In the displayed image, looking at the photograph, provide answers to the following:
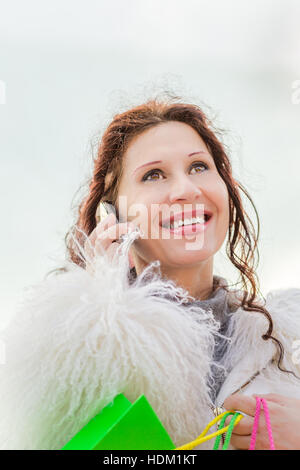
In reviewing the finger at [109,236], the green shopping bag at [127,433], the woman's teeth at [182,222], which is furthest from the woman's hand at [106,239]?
the green shopping bag at [127,433]

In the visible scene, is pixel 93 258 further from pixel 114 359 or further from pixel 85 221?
pixel 85 221

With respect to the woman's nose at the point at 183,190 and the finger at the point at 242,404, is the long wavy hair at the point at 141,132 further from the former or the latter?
the finger at the point at 242,404

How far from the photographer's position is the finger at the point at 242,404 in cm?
100

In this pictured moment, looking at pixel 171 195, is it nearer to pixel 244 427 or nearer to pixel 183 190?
pixel 183 190

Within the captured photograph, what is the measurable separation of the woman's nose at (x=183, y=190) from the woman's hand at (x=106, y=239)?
0.15 meters

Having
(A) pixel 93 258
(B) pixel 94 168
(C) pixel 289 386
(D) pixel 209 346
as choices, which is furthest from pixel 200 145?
(C) pixel 289 386

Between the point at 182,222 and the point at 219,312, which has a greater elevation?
the point at 182,222

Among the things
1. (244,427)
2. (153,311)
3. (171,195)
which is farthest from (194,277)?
(244,427)

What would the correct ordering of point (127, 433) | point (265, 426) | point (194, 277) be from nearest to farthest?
point (127, 433)
point (265, 426)
point (194, 277)

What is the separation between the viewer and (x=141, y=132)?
1.53m

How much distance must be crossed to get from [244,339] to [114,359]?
468mm

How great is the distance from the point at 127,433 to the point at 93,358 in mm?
178
